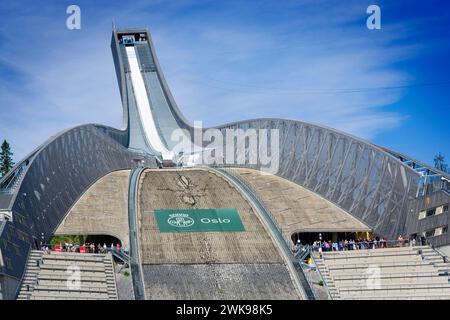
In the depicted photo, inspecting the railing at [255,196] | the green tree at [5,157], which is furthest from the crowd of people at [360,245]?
the green tree at [5,157]

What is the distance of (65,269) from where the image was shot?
28.2 m

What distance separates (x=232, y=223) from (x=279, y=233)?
7.54ft

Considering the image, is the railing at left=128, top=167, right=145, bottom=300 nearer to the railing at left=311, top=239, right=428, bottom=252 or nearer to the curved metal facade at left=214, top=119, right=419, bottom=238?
the railing at left=311, top=239, right=428, bottom=252

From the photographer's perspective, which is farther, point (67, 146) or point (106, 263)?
point (67, 146)

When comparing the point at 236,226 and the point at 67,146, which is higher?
the point at 67,146

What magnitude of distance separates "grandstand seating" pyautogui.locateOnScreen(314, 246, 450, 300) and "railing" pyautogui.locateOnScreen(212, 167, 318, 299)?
0.73 metres

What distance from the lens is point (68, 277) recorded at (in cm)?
2755

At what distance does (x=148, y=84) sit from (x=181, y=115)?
628 cm

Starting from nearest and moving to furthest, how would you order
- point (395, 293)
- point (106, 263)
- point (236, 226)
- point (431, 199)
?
point (395, 293) → point (106, 263) → point (431, 199) → point (236, 226)

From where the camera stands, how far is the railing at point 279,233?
29.1 meters

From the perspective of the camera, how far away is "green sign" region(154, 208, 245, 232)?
3497 cm

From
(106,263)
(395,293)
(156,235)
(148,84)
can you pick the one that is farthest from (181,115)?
(395,293)

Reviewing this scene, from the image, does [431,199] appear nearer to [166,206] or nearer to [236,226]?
[236,226]
